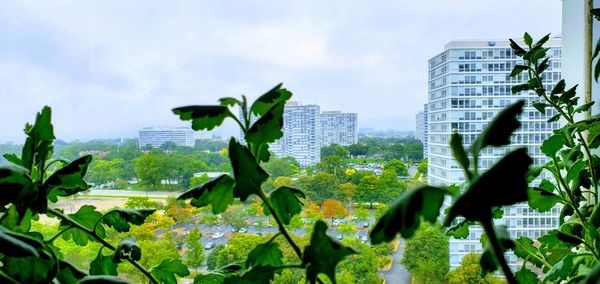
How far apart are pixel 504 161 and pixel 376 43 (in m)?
1.45

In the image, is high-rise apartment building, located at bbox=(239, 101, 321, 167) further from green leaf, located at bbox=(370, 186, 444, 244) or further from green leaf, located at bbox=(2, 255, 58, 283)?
green leaf, located at bbox=(370, 186, 444, 244)

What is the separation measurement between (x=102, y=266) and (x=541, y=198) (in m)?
0.68

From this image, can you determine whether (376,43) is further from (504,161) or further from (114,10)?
(504,161)

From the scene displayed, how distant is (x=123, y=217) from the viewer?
540 mm

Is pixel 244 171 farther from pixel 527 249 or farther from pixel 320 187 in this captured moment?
pixel 320 187

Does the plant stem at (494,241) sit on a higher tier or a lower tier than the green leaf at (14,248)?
higher

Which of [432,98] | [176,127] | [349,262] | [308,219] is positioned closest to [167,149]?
[176,127]

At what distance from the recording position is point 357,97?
64.3 inches

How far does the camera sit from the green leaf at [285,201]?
0.42m

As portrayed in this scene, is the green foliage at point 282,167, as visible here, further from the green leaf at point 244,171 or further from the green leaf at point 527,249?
the green leaf at point 244,171

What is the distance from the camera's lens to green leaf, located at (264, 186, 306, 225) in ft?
1.39

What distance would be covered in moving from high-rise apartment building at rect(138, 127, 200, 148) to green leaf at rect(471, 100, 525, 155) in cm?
116

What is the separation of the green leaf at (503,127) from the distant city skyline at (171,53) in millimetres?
1160

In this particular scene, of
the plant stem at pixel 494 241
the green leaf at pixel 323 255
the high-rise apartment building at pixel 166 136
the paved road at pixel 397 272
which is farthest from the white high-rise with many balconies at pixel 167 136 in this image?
the plant stem at pixel 494 241
